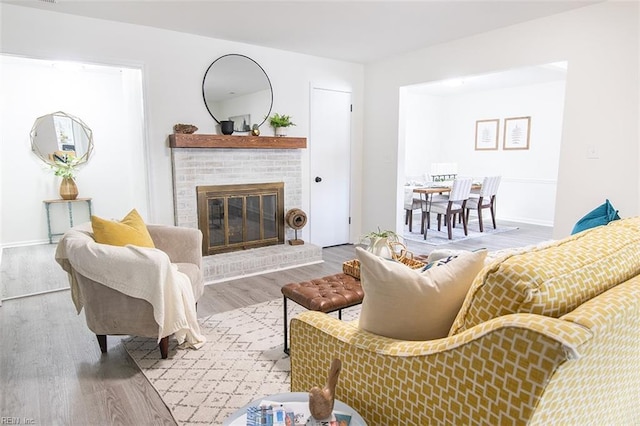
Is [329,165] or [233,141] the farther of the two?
[329,165]

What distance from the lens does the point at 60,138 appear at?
5723 mm

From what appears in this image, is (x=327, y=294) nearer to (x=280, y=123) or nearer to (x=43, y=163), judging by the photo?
(x=280, y=123)

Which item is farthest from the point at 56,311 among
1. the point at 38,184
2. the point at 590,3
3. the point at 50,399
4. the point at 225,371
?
the point at 590,3

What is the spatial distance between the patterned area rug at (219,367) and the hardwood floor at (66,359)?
0.28 ft

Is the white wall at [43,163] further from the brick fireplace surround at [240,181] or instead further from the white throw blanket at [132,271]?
the white throw blanket at [132,271]

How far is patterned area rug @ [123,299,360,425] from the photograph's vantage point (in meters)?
2.06

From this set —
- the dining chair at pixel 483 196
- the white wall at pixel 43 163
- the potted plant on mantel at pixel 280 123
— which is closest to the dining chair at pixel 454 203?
the dining chair at pixel 483 196

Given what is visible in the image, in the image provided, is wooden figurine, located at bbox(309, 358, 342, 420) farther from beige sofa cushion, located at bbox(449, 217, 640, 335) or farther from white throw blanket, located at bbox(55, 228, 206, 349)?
white throw blanket, located at bbox(55, 228, 206, 349)

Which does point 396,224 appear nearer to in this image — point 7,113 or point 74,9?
point 74,9

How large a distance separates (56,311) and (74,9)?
8.15 ft

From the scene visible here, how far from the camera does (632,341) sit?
3.72 ft

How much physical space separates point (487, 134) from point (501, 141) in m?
0.33

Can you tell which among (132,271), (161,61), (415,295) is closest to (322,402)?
(415,295)

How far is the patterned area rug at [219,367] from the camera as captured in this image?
6.76 feet
